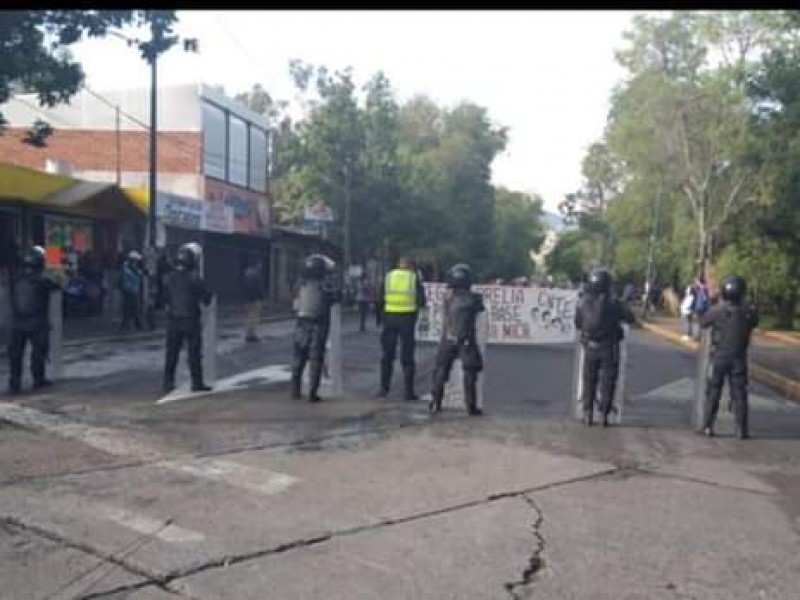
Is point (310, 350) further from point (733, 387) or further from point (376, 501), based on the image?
point (733, 387)

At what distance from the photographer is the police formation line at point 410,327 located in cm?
936

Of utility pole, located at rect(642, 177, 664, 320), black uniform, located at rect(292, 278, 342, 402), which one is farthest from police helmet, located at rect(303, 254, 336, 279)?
utility pole, located at rect(642, 177, 664, 320)

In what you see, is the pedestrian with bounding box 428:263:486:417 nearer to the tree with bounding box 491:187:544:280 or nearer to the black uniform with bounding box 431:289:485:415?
the black uniform with bounding box 431:289:485:415

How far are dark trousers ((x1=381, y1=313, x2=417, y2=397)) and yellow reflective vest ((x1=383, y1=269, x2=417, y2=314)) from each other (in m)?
0.07

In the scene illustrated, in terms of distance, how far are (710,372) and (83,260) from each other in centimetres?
1723

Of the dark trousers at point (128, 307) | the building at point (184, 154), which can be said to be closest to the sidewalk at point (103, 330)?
the dark trousers at point (128, 307)

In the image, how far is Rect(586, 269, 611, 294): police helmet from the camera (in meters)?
9.66

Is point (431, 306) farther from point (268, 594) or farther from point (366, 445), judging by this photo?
point (268, 594)

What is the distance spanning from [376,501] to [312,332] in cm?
448

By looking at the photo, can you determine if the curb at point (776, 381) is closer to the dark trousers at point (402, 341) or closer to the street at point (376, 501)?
the street at point (376, 501)

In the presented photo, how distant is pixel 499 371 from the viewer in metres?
14.3

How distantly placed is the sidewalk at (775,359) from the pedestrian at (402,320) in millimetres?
6264

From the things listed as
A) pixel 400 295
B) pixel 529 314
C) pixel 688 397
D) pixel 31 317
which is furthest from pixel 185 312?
pixel 529 314

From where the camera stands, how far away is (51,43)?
16.0 meters
